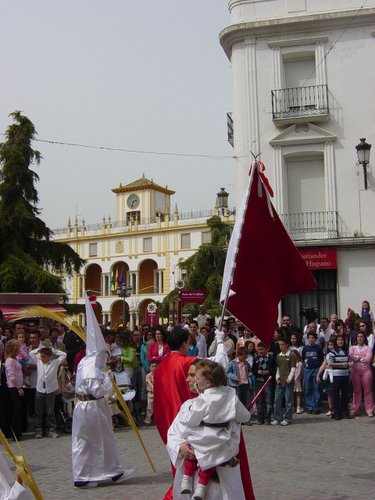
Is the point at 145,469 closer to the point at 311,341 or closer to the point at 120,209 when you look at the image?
the point at 311,341

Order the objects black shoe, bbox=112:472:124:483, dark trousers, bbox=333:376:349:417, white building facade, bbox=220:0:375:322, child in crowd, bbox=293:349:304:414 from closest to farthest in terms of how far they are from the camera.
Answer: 1. black shoe, bbox=112:472:124:483
2. dark trousers, bbox=333:376:349:417
3. child in crowd, bbox=293:349:304:414
4. white building facade, bbox=220:0:375:322

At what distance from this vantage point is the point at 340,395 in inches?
493

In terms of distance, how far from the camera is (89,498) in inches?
281

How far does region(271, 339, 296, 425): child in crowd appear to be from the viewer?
477 inches

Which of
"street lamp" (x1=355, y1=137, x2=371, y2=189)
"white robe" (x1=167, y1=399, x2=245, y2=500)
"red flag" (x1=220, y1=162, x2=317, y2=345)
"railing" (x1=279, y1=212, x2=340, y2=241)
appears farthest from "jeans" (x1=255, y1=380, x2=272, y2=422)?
"street lamp" (x1=355, y1=137, x2=371, y2=189)

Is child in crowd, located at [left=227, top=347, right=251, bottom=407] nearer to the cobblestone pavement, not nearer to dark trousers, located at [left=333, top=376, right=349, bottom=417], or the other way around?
the cobblestone pavement

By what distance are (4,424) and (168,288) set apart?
60874mm

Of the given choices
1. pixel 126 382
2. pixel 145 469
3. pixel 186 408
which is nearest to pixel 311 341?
pixel 126 382

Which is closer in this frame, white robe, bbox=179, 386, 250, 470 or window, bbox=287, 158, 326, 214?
white robe, bbox=179, 386, 250, 470

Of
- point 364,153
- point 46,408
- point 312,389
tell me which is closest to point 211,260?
point 364,153

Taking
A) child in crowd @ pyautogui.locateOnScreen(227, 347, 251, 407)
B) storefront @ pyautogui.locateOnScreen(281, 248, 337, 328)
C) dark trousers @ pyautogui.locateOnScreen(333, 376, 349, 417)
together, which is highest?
storefront @ pyautogui.locateOnScreen(281, 248, 337, 328)

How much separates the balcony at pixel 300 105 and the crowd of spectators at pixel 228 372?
8239 millimetres

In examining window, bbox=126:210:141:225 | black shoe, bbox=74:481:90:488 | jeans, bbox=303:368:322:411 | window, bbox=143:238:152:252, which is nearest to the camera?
black shoe, bbox=74:481:90:488

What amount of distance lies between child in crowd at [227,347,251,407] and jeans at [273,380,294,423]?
63 centimetres
